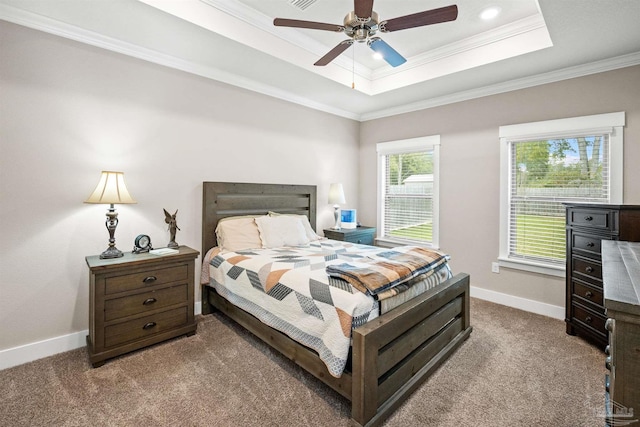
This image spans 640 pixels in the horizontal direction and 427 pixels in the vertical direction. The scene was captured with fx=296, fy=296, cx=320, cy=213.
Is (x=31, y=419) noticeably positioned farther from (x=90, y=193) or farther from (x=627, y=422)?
(x=627, y=422)

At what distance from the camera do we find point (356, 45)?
126 inches

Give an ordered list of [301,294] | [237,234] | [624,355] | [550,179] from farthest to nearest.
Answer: [550,179]
[237,234]
[301,294]
[624,355]

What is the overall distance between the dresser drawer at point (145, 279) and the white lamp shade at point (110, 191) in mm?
604

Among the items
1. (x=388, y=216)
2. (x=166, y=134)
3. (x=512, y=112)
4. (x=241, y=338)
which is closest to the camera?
(x=241, y=338)

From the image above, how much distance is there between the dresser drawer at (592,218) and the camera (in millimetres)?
2313

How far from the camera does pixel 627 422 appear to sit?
728mm

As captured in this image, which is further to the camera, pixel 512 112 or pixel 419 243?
pixel 419 243

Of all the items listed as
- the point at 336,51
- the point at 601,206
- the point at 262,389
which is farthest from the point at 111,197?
the point at 601,206

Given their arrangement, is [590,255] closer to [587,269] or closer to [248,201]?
[587,269]

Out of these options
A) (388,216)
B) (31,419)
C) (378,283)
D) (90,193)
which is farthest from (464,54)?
(31,419)

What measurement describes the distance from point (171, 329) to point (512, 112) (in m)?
4.21

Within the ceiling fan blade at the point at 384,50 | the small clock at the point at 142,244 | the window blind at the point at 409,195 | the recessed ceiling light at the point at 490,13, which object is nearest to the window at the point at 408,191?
the window blind at the point at 409,195

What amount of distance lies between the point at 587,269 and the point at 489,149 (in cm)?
169

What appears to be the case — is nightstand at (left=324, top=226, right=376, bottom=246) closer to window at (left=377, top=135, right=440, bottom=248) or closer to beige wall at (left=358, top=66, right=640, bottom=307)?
window at (left=377, top=135, right=440, bottom=248)
